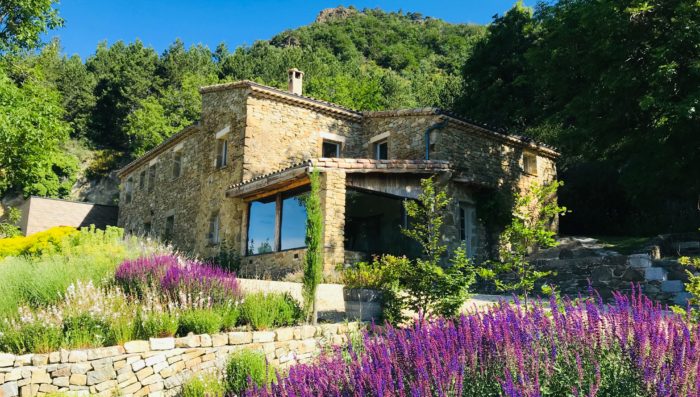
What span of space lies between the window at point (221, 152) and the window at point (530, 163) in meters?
9.77

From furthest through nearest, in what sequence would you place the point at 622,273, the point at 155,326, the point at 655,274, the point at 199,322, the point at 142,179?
the point at 142,179 < the point at 622,273 < the point at 655,274 < the point at 199,322 < the point at 155,326

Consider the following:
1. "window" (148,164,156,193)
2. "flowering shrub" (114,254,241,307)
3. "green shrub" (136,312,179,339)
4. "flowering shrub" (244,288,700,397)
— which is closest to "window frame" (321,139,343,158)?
"window" (148,164,156,193)

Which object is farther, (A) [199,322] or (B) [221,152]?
(B) [221,152]

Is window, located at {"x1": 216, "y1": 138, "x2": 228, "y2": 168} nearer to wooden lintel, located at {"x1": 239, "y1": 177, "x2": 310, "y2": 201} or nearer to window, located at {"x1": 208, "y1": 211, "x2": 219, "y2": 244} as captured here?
window, located at {"x1": 208, "y1": 211, "x2": 219, "y2": 244}

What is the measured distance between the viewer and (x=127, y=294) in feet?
27.0

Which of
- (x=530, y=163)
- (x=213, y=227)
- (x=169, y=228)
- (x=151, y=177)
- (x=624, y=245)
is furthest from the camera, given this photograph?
(x=151, y=177)

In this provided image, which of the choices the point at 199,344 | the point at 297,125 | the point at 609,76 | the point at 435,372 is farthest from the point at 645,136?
the point at 435,372

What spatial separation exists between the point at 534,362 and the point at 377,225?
11.3m

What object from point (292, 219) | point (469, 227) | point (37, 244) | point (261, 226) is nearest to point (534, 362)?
point (292, 219)

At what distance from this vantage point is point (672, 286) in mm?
10430

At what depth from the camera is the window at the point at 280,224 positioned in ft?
46.6

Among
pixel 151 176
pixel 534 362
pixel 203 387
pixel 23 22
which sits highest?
pixel 23 22

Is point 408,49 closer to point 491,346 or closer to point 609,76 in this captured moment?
point 609,76

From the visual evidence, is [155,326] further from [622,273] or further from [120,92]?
[120,92]
